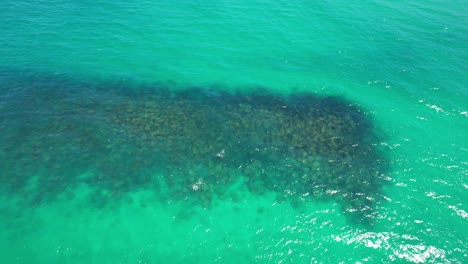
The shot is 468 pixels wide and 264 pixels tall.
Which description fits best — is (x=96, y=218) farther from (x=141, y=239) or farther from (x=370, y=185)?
(x=370, y=185)

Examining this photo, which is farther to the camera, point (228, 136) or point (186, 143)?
point (228, 136)

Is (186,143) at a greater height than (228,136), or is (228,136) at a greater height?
(228,136)

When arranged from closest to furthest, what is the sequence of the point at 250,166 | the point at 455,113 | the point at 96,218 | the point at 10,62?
the point at 96,218 < the point at 250,166 < the point at 455,113 < the point at 10,62

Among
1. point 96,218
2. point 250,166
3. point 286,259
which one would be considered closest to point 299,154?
point 250,166

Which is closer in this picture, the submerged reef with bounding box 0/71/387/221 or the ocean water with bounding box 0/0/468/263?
the ocean water with bounding box 0/0/468/263
